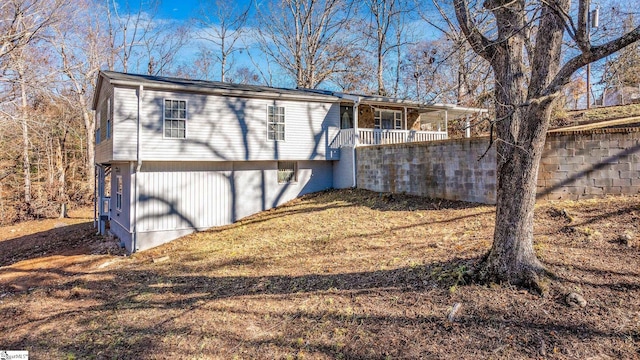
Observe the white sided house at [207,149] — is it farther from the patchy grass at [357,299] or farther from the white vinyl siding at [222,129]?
the patchy grass at [357,299]

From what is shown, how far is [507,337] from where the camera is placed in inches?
135

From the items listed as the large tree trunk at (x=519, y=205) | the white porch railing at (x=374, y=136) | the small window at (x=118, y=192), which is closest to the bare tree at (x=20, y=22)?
the small window at (x=118, y=192)

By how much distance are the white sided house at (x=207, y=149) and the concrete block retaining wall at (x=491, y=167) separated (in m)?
1.77

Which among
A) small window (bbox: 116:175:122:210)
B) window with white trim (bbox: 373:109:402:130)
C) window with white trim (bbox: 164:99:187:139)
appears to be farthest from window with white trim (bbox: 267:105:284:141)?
small window (bbox: 116:175:122:210)

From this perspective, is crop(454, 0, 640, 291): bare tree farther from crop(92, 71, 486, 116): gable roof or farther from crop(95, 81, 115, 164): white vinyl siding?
crop(95, 81, 115, 164): white vinyl siding

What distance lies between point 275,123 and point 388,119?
689cm

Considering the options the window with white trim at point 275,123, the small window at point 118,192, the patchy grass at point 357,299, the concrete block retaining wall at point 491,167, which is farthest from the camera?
the window with white trim at point 275,123

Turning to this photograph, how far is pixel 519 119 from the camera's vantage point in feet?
13.7

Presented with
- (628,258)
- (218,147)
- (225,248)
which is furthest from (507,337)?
(218,147)

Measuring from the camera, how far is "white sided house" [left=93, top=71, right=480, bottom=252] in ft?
34.6

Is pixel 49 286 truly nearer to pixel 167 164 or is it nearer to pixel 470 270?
pixel 167 164

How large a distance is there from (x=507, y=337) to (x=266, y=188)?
10.4 meters

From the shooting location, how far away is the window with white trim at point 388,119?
16828 millimetres

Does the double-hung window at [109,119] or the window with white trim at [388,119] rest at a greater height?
the window with white trim at [388,119]
